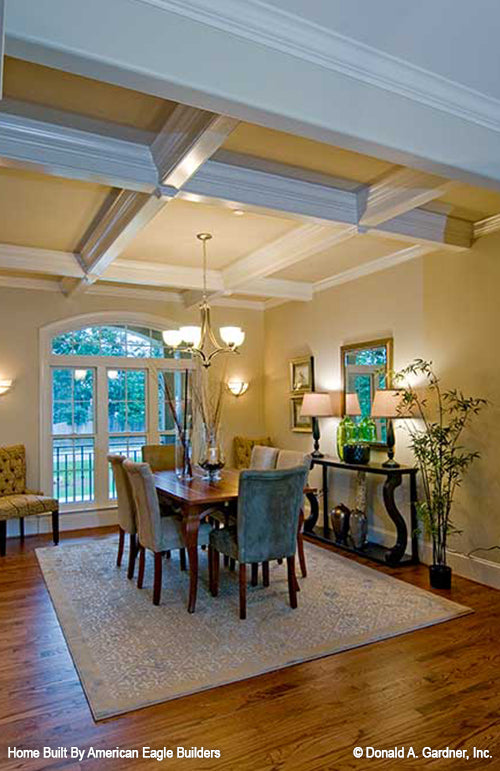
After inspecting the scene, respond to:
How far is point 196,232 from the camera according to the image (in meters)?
4.20

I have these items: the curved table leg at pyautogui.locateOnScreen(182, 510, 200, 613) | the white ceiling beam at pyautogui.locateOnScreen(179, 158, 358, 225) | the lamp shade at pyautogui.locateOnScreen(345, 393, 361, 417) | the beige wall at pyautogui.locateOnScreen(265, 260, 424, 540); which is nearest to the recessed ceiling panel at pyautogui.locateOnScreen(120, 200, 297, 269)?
the white ceiling beam at pyautogui.locateOnScreen(179, 158, 358, 225)

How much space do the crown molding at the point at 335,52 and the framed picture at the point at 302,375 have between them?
3.83 metres

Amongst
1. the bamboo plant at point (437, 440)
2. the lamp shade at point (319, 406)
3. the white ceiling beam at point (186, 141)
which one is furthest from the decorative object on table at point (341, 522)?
the white ceiling beam at point (186, 141)

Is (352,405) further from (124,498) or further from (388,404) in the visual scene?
(124,498)

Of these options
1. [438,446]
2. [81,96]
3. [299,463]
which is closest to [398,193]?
[81,96]

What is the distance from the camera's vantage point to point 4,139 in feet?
8.37

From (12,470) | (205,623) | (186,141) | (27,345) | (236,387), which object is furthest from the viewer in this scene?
(236,387)

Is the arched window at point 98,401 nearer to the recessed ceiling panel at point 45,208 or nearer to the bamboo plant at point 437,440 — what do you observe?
the recessed ceiling panel at point 45,208

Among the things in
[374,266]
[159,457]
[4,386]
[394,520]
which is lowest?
[394,520]

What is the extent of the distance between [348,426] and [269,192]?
2.72 m

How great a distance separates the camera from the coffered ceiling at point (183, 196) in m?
2.51

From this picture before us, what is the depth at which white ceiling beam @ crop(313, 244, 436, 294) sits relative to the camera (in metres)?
4.59

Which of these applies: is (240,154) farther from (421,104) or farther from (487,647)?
(487,647)

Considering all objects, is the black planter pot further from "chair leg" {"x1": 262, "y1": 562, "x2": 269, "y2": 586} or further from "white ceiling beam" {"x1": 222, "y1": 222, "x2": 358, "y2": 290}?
"white ceiling beam" {"x1": 222, "y1": 222, "x2": 358, "y2": 290}
